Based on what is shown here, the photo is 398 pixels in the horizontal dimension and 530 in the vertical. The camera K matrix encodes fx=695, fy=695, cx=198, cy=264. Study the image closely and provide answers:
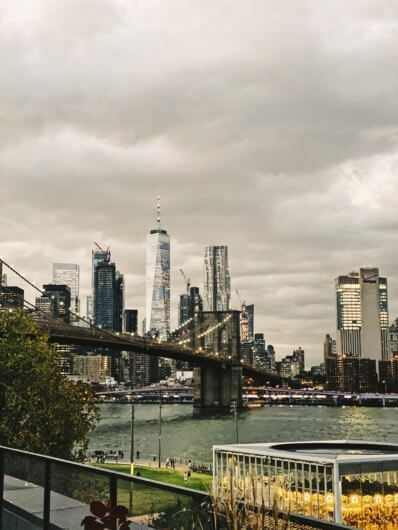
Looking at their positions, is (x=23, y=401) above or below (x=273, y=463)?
above

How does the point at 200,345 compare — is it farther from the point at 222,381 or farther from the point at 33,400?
the point at 33,400

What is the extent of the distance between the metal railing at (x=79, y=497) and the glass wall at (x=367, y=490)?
1078 inches

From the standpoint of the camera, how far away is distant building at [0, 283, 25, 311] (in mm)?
78363

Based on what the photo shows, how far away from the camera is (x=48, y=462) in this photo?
5934mm

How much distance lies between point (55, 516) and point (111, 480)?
1.20 m

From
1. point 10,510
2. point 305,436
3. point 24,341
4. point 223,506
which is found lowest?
point 305,436

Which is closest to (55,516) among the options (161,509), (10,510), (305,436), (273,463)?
(10,510)

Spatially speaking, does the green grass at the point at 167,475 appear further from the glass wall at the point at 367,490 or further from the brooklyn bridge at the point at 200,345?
the glass wall at the point at 367,490

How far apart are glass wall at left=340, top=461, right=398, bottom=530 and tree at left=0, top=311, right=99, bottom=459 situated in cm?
1229

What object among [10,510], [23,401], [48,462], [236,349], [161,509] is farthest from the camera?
[236,349]

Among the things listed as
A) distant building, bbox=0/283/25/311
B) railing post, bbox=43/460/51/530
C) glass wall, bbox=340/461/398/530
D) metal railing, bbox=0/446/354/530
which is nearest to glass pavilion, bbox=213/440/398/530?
glass wall, bbox=340/461/398/530

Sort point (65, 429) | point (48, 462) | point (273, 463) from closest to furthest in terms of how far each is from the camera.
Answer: point (48, 462)
point (65, 429)
point (273, 463)

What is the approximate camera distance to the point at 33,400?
31.7 m

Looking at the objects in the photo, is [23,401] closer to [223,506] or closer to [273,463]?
[273,463]
